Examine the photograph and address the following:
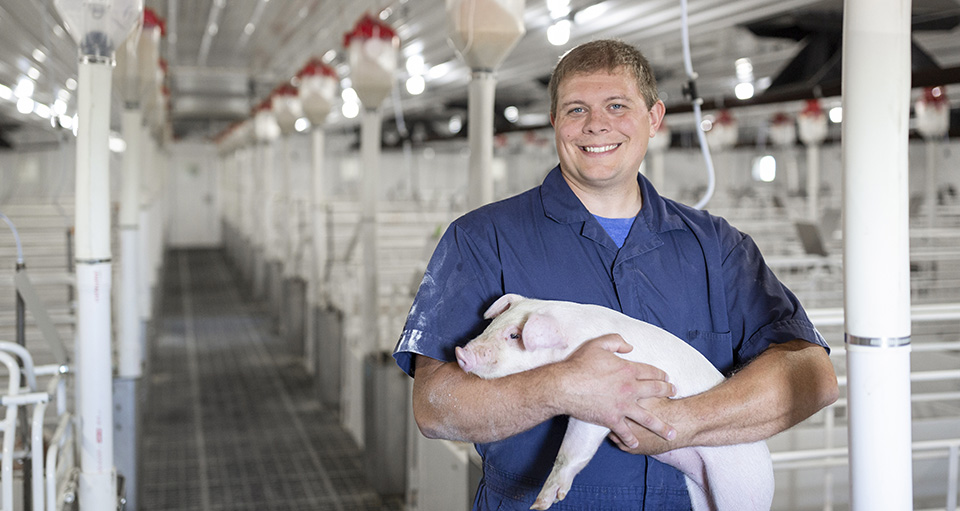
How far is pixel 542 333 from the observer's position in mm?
1308

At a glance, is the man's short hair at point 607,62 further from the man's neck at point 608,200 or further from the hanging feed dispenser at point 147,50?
the hanging feed dispenser at point 147,50

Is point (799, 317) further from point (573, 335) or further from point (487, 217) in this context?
point (487, 217)

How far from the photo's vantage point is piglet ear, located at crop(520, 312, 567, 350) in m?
1.29

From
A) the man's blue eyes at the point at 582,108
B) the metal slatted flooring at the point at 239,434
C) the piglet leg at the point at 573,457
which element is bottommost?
the metal slatted flooring at the point at 239,434

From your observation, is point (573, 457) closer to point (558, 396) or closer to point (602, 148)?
point (558, 396)

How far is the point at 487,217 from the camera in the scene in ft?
5.11

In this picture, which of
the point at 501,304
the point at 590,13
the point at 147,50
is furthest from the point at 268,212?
the point at 501,304

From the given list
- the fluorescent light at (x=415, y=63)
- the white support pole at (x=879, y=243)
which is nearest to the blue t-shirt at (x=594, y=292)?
the white support pole at (x=879, y=243)

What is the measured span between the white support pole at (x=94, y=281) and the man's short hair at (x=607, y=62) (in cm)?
185

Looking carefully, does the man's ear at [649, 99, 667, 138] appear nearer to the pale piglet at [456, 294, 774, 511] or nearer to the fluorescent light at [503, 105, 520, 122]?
the pale piglet at [456, 294, 774, 511]

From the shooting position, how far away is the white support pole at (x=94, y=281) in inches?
106

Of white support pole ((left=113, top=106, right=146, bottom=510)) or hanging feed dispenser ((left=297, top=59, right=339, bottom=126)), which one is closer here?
white support pole ((left=113, top=106, right=146, bottom=510))

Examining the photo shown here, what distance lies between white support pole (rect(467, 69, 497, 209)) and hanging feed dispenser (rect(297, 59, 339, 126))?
4.19 meters

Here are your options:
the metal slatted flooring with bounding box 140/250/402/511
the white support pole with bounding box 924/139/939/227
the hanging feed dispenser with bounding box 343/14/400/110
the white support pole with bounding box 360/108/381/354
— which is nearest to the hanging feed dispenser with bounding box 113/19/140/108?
the hanging feed dispenser with bounding box 343/14/400/110
